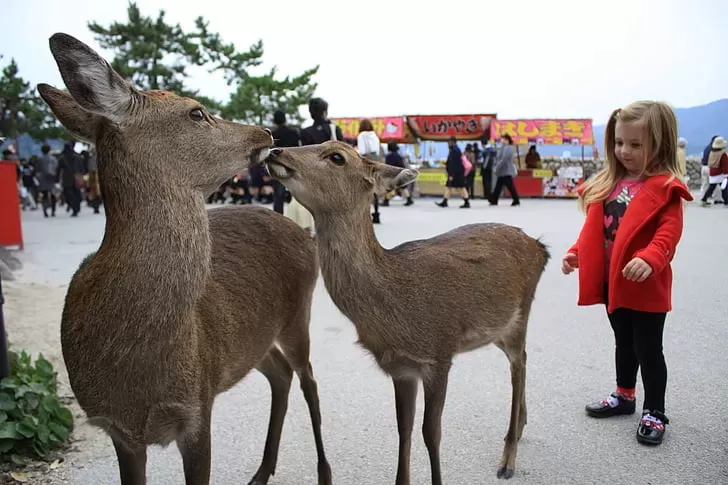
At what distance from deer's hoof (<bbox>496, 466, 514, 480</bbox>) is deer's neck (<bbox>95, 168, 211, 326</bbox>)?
6.11 feet

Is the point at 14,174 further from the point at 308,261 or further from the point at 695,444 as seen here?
the point at 695,444

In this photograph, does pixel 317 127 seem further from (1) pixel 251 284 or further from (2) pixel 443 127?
(2) pixel 443 127

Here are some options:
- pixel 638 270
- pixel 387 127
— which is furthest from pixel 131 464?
pixel 387 127

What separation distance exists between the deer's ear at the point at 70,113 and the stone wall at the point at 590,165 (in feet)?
69.7

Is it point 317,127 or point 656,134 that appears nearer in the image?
point 656,134

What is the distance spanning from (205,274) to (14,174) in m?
8.78

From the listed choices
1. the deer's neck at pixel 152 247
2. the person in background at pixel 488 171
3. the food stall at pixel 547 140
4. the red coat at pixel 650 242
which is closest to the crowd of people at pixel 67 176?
the person in background at pixel 488 171

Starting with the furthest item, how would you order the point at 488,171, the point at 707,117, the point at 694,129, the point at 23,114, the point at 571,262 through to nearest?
the point at 23,114
the point at 488,171
the point at 694,129
the point at 707,117
the point at 571,262

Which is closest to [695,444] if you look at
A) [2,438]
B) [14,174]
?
[2,438]

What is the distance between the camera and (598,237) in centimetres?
343

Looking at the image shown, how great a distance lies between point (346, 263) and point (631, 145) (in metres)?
1.71

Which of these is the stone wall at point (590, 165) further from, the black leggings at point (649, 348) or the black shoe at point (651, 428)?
the black shoe at point (651, 428)

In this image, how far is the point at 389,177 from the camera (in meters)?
2.72

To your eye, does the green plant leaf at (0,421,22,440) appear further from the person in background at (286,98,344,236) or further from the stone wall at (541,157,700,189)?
the stone wall at (541,157,700,189)
